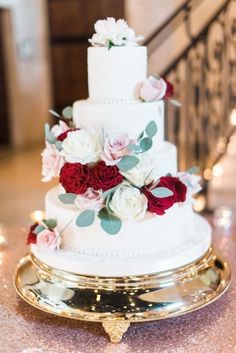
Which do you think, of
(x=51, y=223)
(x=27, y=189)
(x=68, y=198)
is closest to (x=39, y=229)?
(x=51, y=223)

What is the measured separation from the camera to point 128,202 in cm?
128

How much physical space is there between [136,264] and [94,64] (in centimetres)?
59

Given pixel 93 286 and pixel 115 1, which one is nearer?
pixel 93 286

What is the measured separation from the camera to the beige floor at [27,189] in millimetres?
4277

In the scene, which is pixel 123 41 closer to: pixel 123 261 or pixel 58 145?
pixel 58 145

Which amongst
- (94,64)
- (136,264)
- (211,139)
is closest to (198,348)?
(136,264)

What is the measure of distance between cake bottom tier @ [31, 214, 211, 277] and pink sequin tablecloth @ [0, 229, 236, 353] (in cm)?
17

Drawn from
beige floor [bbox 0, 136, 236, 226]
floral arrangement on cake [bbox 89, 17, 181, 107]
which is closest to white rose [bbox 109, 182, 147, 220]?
floral arrangement on cake [bbox 89, 17, 181, 107]

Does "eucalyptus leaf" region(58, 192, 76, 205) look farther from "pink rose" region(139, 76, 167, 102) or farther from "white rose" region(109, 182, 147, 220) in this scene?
"pink rose" region(139, 76, 167, 102)

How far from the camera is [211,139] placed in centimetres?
512

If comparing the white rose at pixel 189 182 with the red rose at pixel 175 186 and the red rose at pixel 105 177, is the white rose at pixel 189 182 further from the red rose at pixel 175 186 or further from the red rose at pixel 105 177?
the red rose at pixel 105 177

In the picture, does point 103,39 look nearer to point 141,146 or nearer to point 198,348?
point 141,146

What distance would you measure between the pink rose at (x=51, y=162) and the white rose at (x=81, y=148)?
0.08 metres

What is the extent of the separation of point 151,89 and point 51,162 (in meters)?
0.36
